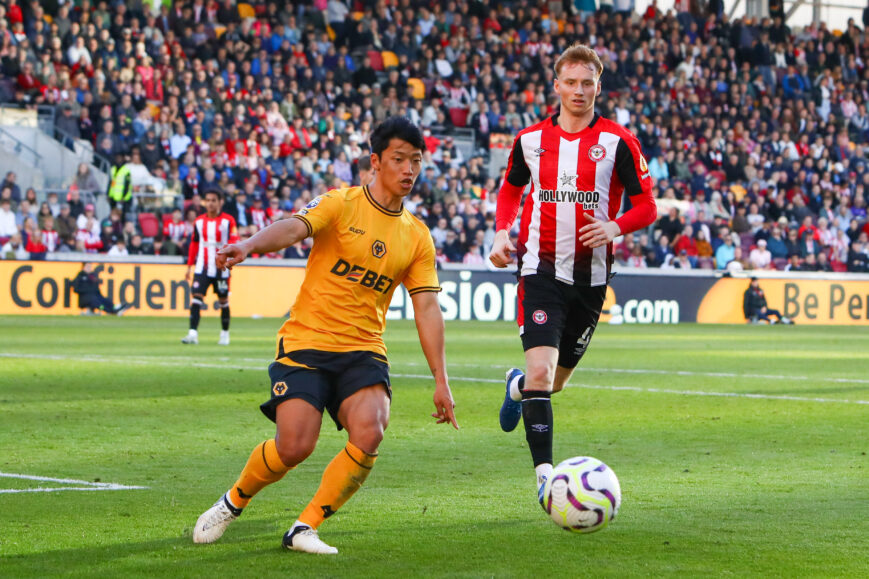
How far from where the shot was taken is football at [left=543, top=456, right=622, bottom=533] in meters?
5.31

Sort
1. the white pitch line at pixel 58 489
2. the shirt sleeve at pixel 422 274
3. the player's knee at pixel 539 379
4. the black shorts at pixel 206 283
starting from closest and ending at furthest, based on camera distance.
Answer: the shirt sleeve at pixel 422 274 → the white pitch line at pixel 58 489 → the player's knee at pixel 539 379 → the black shorts at pixel 206 283

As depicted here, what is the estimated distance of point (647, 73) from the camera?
3769 centimetres

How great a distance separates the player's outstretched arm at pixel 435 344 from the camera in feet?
18.0

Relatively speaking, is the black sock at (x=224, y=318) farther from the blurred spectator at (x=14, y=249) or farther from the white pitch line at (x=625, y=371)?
the blurred spectator at (x=14, y=249)

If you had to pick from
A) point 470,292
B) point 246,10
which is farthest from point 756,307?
point 246,10

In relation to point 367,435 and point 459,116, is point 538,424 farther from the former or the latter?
point 459,116

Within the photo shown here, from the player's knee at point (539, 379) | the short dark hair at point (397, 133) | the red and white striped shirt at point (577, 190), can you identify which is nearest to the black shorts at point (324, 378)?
the short dark hair at point (397, 133)

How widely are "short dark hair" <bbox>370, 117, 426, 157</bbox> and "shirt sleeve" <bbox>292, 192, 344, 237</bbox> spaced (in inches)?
10.6

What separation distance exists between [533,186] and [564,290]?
2.04ft

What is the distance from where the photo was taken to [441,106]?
3291 centimetres

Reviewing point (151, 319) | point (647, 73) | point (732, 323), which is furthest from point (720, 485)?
point (647, 73)

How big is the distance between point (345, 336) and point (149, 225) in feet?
68.4

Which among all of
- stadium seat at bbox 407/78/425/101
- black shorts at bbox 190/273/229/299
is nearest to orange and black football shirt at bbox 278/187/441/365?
black shorts at bbox 190/273/229/299

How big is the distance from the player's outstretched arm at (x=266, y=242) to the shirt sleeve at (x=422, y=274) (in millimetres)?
621
